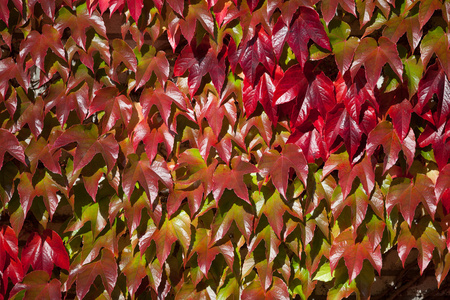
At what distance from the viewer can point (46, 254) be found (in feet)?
4.73

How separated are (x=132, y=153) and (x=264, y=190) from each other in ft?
1.56

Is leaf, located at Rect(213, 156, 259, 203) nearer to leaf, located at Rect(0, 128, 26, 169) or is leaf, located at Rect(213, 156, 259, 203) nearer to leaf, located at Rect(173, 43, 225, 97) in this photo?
leaf, located at Rect(173, 43, 225, 97)

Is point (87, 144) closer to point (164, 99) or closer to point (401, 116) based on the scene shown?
point (164, 99)

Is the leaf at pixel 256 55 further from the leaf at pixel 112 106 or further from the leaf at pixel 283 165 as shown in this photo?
the leaf at pixel 112 106

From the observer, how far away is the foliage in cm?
129

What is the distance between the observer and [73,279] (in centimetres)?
142

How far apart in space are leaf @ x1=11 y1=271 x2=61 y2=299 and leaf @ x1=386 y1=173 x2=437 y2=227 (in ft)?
3.94

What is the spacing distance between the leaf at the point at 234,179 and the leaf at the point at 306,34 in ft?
1.23

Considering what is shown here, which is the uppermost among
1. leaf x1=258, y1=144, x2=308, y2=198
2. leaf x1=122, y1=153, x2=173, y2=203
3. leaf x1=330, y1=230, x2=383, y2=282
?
leaf x1=258, y1=144, x2=308, y2=198

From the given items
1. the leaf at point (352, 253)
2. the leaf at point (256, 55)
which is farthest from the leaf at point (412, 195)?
the leaf at point (256, 55)

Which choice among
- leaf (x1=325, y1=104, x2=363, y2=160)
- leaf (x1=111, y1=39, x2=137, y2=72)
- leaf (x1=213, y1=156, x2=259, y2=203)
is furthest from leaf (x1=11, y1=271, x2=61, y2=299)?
leaf (x1=325, y1=104, x2=363, y2=160)

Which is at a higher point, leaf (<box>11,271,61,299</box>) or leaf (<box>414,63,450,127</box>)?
leaf (<box>414,63,450,127</box>)

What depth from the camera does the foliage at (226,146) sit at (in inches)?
50.9

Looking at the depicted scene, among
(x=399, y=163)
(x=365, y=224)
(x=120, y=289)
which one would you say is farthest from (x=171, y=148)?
(x=399, y=163)
